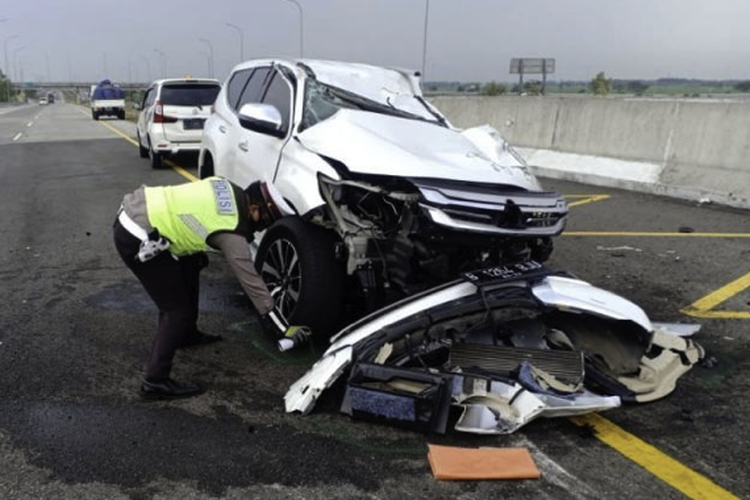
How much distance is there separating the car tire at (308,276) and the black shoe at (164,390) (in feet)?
2.59

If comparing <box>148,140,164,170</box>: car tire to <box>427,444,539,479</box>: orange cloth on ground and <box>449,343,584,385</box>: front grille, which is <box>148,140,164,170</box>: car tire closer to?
<box>449,343,584,385</box>: front grille

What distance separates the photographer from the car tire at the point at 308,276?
13.6 feet

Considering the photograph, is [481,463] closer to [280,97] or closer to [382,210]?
[382,210]

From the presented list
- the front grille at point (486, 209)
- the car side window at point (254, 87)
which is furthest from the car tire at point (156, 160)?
the front grille at point (486, 209)

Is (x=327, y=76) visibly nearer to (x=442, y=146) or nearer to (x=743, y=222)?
(x=442, y=146)

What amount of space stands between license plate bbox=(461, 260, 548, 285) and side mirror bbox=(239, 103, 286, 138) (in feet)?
6.52

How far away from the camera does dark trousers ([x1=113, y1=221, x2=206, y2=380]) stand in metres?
3.68

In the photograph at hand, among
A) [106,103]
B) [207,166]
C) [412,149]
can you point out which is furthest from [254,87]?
[106,103]

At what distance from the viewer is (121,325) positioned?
15.9ft

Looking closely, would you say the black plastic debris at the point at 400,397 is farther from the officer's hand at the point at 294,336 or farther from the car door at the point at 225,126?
the car door at the point at 225,126

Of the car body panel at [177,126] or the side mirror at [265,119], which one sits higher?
the side mirror at [265,119]

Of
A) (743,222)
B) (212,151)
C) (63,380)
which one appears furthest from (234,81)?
(743,222)

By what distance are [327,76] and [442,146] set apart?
1.52 m

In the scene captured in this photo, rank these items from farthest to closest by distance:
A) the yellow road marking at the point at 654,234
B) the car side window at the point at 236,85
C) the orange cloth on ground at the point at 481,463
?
the yellow road marking at the point at 654,234 < the car side window at the point at 236,85 < the orange cloth on ground at the point at 481,463
